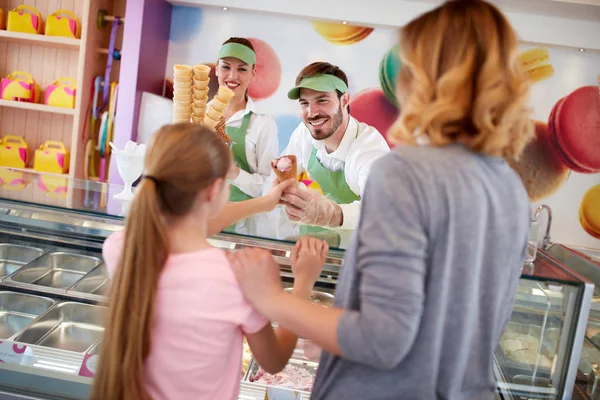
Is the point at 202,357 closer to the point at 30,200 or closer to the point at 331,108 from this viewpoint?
the point at 30,200

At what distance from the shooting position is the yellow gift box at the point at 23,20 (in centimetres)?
444

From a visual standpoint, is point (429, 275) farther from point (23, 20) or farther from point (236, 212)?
point (23, 20)

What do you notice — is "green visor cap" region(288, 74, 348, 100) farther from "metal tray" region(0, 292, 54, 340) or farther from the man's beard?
"metal tray" region(0, 292, 54, 340)

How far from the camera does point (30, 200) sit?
1.65 m

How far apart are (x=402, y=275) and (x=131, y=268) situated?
51 cm

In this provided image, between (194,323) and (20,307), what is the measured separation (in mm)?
1271

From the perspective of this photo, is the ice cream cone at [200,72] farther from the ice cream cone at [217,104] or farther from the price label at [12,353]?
the price label at [12,353]

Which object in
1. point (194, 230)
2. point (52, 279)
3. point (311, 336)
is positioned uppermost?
point (194, 230)

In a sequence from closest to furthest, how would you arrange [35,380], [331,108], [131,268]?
1. [131,268]
2. [35,380]
3. [331,108]

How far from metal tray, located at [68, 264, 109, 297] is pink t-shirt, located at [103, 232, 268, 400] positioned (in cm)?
99

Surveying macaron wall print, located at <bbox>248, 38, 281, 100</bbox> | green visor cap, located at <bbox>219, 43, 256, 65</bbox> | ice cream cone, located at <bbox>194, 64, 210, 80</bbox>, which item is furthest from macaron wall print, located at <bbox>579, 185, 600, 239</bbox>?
ice cream cone, located at <bbox>194, 64, 210, 80</bbox>

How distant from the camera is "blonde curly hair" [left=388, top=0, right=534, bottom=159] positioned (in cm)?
83

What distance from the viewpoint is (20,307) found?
198 centimetres

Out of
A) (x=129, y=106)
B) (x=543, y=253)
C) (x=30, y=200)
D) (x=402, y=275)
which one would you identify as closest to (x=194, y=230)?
(x=402, y=275)
